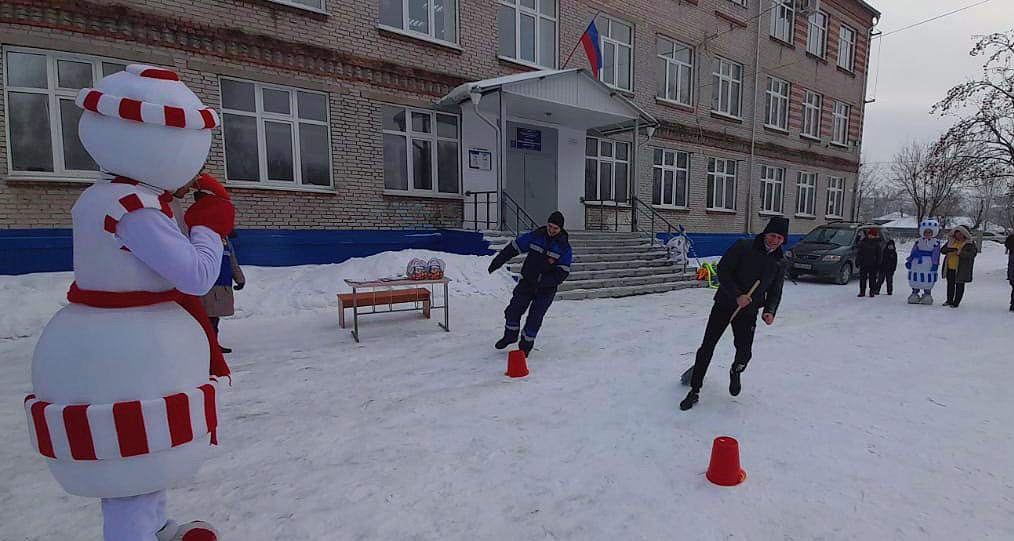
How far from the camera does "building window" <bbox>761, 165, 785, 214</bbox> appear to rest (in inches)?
733

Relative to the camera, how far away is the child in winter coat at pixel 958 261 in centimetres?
895

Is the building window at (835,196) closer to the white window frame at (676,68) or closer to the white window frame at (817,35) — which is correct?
the white window frame at (817,35)


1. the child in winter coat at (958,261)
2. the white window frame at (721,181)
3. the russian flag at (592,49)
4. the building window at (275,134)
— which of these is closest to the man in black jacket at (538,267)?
the building window at (275,134)

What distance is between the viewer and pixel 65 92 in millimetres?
7410

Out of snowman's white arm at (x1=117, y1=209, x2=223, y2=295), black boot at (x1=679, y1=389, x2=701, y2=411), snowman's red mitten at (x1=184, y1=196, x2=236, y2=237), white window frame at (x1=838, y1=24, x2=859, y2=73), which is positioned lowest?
black boot at (x1=679, y1=389, x2=701, y2=411)

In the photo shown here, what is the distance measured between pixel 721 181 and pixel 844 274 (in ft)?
19.2

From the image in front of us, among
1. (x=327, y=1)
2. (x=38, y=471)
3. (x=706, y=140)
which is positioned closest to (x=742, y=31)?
(x=706, y=140)

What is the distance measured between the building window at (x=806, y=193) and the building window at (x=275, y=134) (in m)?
19.2

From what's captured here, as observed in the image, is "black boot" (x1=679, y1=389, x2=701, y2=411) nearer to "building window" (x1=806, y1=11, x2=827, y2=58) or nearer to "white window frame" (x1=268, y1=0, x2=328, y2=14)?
"white window frame" (x1=268, y1=0, x2=328, y2=14)

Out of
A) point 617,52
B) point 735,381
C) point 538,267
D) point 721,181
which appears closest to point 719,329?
point 735,381

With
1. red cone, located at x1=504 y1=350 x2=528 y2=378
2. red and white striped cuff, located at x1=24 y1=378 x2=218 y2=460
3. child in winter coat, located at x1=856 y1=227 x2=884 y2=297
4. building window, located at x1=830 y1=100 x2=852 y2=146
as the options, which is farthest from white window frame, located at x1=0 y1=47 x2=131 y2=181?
building window, located at x1=830 y1=100 x2=852 y2=146

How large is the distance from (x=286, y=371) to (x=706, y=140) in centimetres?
1561

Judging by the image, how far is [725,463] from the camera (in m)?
2.84

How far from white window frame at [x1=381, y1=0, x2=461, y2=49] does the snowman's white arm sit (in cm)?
986
